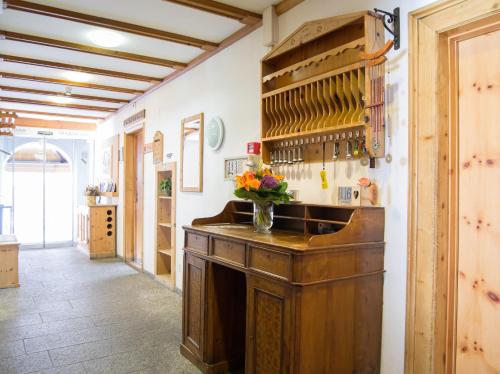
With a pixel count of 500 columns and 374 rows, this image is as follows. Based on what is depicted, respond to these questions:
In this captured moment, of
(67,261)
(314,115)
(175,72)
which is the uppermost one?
(175,72)

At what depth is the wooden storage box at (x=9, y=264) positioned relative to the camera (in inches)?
184

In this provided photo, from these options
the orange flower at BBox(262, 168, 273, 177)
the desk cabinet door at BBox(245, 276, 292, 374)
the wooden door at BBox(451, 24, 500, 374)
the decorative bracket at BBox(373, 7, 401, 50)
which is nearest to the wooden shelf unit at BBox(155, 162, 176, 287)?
the orange flower at BBox(262, 168, 273, 177)

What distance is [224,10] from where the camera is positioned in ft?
9.70

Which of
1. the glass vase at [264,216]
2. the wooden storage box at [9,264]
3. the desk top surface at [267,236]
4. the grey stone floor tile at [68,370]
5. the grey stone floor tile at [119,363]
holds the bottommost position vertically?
A: the grey stone floor tile at [119,363]

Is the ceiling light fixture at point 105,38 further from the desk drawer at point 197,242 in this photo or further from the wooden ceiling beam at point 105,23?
the desk drawer at point 197,242

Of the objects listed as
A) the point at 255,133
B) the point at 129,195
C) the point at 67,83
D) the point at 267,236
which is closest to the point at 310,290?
the point at 267,236

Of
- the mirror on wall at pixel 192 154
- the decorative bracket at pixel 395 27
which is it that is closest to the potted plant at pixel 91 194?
the mirror on wall at pixel 192 154

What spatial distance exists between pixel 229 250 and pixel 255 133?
119 cm

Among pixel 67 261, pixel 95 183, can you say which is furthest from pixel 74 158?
pixel 67 261

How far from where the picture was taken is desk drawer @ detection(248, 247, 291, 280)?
1.94m

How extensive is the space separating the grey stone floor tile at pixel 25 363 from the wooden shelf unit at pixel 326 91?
2.13 m

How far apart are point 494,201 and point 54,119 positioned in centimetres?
805

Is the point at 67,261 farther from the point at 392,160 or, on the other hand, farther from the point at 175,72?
the point at 392,160

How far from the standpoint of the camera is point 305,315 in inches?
74.9
